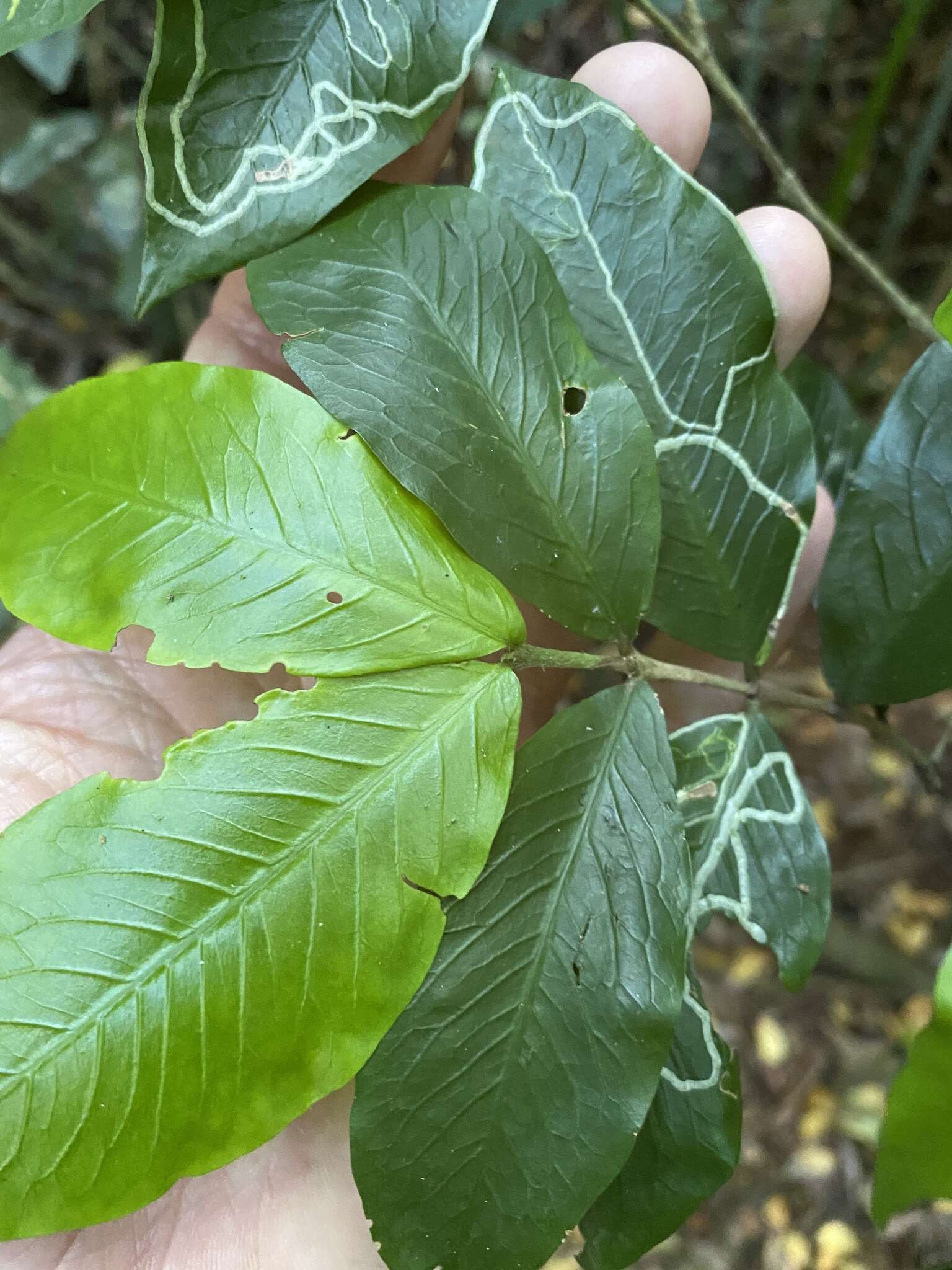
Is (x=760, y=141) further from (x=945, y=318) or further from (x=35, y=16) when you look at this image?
(x=35, y=16)

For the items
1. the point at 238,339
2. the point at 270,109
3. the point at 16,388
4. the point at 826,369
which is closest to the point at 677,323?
the point at 270,109

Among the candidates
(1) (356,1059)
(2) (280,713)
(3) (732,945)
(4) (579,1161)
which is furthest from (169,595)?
(3) (732,945)

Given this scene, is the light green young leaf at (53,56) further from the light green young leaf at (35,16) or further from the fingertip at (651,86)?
the fingertip at (651,86)

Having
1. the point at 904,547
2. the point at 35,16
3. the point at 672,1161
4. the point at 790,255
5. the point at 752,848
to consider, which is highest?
the point at 35,16

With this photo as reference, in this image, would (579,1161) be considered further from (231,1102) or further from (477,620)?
(477,620)

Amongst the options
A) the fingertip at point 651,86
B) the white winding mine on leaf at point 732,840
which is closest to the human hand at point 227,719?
the fingertip at point 651,86
